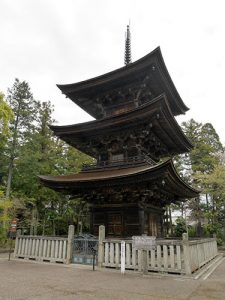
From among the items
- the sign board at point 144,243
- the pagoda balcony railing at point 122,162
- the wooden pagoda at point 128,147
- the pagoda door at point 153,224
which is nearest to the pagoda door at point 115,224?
the wooden pagoda at point 128,147

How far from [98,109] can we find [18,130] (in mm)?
13268

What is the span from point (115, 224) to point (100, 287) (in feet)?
20.3

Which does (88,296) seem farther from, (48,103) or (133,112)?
(48,103)

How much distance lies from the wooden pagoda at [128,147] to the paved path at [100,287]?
4102 millimetres

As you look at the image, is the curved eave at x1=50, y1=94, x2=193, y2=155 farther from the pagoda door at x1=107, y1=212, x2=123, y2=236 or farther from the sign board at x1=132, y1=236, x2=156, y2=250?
the sign board at x1=132, y1=236, x2=156, y2=250

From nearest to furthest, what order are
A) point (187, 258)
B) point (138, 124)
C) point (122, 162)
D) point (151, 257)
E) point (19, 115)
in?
point (187, 258) → point (151, 257) → point (138, 124) → point (122, 162) → point (19, 115)

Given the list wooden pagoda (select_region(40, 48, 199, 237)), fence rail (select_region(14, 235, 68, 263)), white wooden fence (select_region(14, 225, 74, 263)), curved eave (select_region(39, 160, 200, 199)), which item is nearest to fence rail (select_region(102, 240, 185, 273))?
white wooden fence (select_region(14, 225, 74, 263))

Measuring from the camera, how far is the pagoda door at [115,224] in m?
12.7

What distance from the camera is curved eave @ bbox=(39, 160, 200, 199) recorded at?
10656 millimetres

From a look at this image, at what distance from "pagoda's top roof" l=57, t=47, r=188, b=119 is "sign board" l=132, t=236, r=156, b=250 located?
8551mm

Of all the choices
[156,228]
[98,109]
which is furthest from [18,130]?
[156,228]

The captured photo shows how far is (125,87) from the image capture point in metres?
15.1

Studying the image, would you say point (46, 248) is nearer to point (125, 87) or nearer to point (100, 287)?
point (100, 287)

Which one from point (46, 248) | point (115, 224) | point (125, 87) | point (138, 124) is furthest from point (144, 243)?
point (125, 87)
